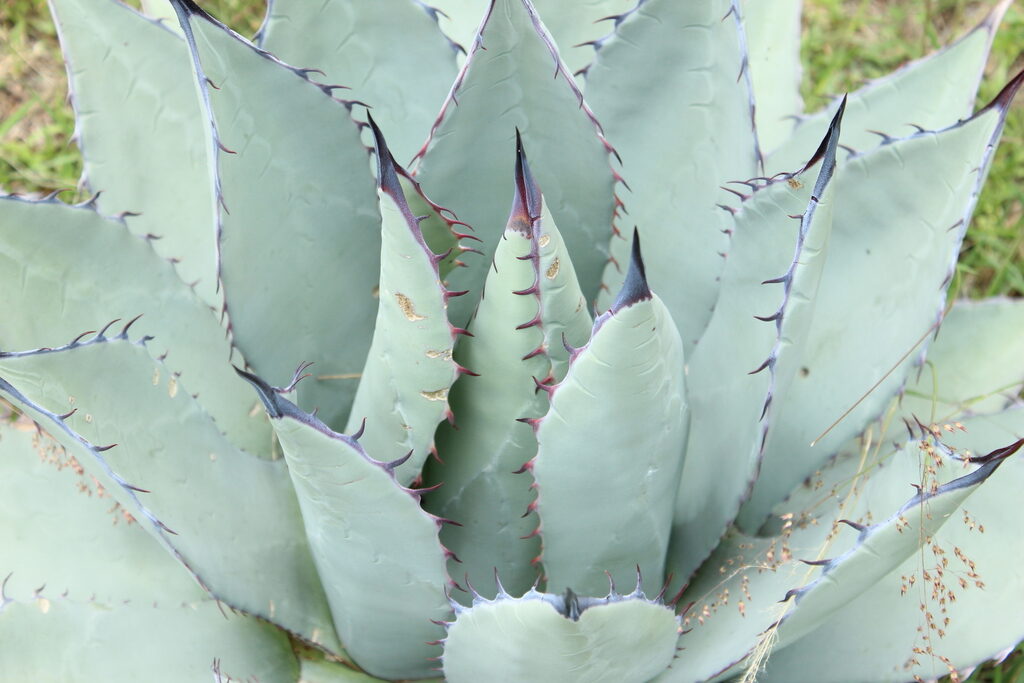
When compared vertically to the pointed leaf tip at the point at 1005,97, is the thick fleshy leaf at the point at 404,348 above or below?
below

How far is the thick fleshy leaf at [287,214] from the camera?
105 centimetres

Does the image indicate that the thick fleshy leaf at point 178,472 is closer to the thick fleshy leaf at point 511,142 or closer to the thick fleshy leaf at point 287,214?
the thick fleshy leaf at point 287,214

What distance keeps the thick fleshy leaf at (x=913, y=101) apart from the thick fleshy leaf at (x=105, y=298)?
725 millimetres

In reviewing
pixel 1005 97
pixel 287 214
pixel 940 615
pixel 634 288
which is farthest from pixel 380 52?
pixel 940 615

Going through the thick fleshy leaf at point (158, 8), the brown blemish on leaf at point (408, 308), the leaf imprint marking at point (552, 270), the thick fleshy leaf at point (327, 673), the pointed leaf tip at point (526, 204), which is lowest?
the thick fleshy leaf at point (327, 673)

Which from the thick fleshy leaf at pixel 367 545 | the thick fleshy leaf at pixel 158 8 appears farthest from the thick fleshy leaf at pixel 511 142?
the thick fleshy leaf at pixel 158 8

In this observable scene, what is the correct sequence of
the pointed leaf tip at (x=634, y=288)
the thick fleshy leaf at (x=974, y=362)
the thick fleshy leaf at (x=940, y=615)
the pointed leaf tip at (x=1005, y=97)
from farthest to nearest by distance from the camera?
the thick fleshy leaf at (x=974, y=362) < the thick fleshy leaf at (x=940, y=615) < the pointed leaf tip at (x=1005, y=97) < the pointed leaf tip at (x=634, y=288)

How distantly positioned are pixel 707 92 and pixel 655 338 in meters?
0.40

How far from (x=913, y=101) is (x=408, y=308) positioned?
74 centimetres

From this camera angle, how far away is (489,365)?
100 centimetres

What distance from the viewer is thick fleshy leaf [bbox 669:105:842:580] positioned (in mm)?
942

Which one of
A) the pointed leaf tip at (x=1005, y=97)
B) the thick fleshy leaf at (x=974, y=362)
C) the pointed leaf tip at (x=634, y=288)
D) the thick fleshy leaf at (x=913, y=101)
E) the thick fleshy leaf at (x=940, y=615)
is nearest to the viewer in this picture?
the pointed leaf tip at (x=634, y=288)

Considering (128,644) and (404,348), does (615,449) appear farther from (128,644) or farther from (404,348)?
(128,644)

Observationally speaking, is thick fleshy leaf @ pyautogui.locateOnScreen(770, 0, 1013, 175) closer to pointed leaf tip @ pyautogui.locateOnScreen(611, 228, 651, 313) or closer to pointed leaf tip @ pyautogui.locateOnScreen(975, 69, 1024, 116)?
pointed leaf tip @ pyautogui.locateOnScreen(975, 69, 1024, 116)
